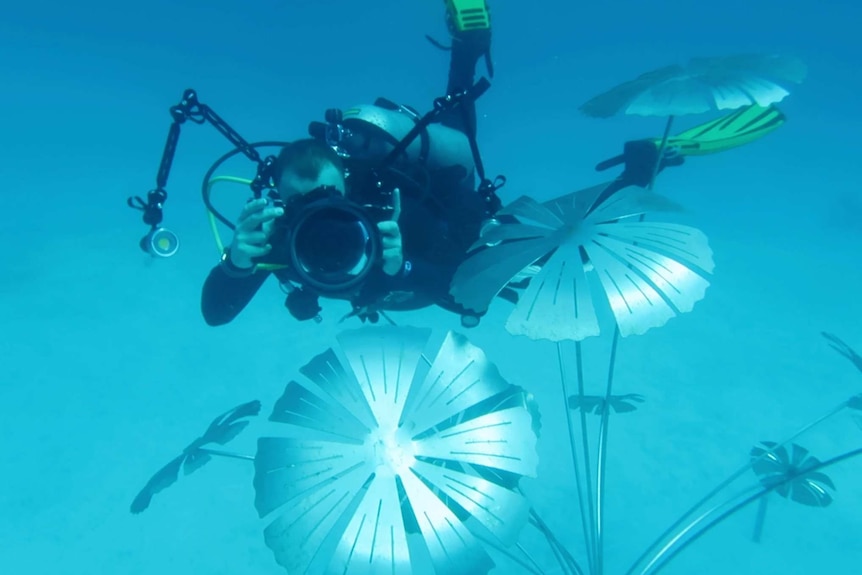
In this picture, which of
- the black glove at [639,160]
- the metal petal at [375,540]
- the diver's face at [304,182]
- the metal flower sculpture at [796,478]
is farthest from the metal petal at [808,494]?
the diver's face at [304,182]

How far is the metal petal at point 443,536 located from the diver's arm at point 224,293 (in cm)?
188

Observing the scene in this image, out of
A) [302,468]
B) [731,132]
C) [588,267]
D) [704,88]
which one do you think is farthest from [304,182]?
[731,132]

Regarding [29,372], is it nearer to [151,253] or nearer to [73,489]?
[73,489]

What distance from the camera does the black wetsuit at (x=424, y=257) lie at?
347cm

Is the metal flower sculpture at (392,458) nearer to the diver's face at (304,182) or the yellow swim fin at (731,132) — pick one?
the diver's face at (304,182)

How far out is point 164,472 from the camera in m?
3.62

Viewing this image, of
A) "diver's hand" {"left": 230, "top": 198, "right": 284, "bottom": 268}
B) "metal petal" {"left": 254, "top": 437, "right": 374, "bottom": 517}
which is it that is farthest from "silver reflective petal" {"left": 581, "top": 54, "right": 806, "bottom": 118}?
"metal petal" {"left": 254, "top": 437, "right": 374, "bottom": 517}

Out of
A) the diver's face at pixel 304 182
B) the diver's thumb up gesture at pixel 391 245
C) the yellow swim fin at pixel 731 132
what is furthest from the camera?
the yellow swim fin at pixel 731 132

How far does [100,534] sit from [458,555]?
6156 millimetres

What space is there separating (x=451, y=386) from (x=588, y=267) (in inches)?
33.1

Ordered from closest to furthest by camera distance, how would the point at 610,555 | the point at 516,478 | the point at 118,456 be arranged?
the point at 516,478 < the point at 610,555 < the point at 118,456

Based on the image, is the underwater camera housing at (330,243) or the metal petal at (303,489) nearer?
the metal petal at (303,489)

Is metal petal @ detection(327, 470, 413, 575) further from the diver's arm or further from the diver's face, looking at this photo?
the diver's arm

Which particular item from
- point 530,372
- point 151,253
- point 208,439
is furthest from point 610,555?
point 151,253
